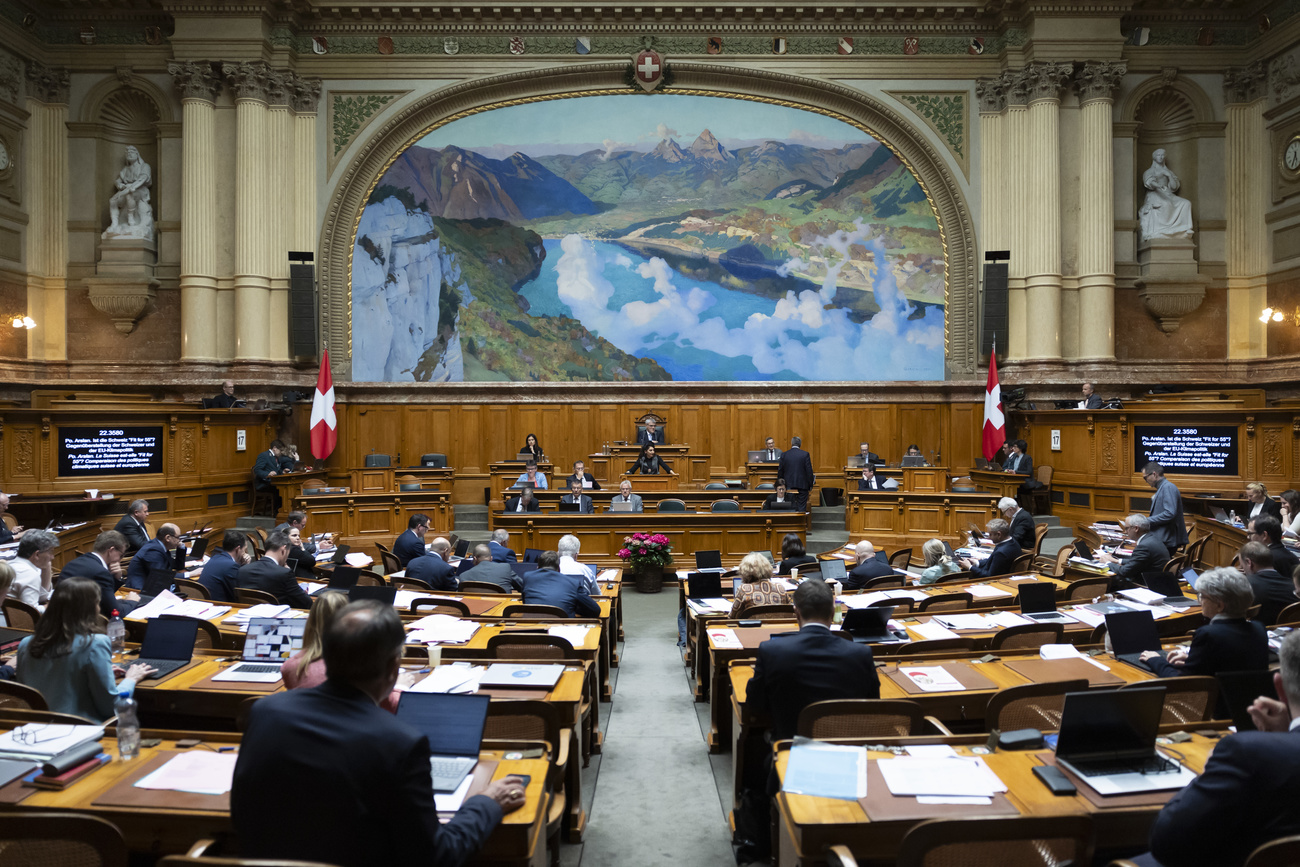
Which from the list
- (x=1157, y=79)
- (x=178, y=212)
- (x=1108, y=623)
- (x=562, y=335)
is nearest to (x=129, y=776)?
(x=1108, y=623)

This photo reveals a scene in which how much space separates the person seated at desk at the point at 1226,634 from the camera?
3.70 metres

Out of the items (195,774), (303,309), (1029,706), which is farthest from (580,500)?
(195,774)

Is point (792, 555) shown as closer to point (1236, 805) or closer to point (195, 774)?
point (1236, 805)

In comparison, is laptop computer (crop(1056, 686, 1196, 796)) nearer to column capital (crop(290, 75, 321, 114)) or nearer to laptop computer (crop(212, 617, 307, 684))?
laptop computer (crop(212, 617, 307, 684))

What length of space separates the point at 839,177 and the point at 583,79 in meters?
5.89

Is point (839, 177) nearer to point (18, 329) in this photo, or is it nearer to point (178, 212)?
point (178, 212)

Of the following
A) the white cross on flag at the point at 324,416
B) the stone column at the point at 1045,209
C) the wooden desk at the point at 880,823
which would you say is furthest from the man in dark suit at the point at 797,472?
the wooden desk at the point at 880,823

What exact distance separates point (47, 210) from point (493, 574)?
1488 cm

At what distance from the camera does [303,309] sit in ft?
52.3

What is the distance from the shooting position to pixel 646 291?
17406 millimetres

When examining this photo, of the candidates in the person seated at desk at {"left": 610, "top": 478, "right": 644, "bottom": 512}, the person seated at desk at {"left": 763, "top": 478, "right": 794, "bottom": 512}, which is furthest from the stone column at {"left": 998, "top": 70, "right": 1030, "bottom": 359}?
the person seated at desk at {"left": 610, "top": 478, "right": 644, "bottom": 512}

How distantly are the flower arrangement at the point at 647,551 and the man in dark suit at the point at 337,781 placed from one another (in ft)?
27.4

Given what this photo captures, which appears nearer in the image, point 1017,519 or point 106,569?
point 106,569

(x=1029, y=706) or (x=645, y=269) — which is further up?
(x=645, y=269)
